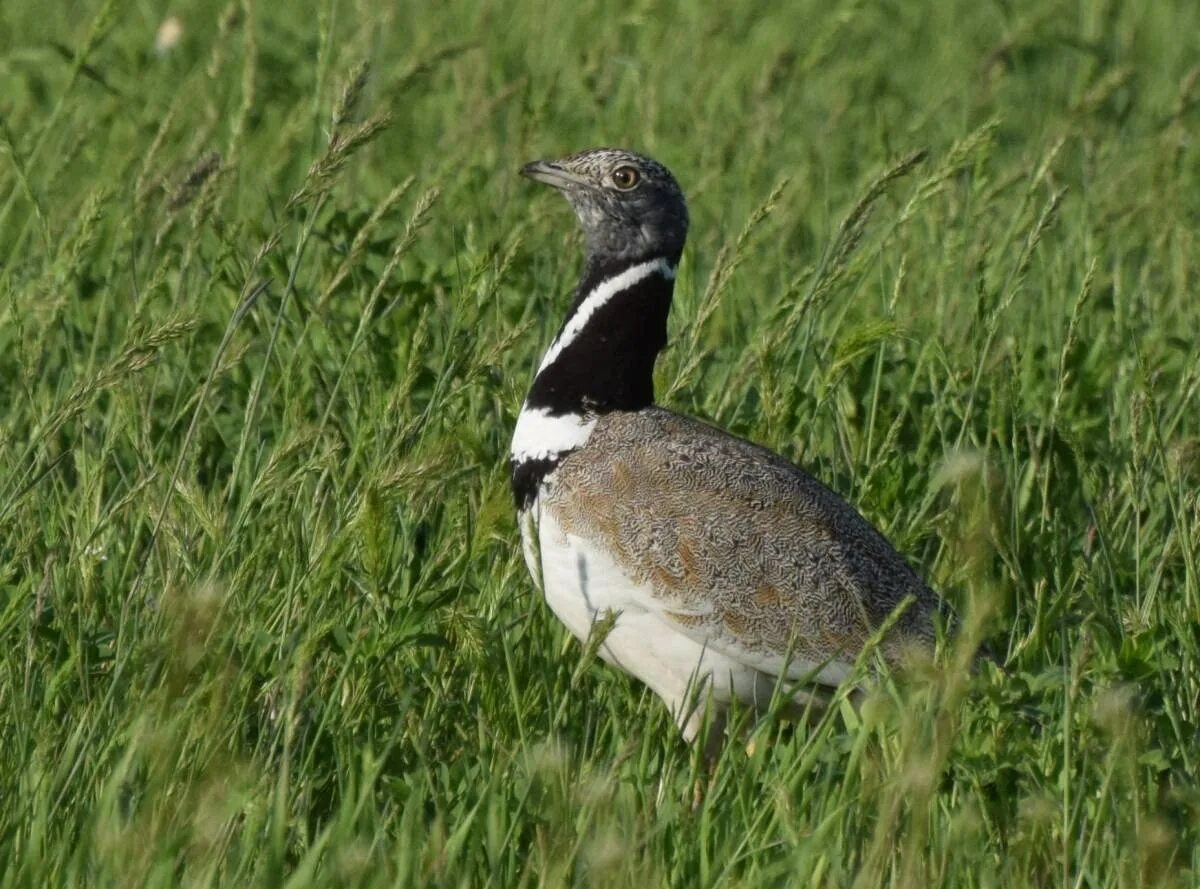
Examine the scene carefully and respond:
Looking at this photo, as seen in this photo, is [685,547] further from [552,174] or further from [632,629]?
[552,174]

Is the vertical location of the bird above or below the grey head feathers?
below

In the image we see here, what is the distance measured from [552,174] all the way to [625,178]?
0.65 ft

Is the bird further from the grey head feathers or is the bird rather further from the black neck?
the grey head feathers

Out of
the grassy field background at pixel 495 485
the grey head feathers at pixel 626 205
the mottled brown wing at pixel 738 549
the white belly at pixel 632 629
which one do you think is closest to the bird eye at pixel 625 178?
the grey head feathers at pixel 626 205

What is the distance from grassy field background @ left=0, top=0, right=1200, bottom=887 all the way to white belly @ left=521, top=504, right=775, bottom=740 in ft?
0.38

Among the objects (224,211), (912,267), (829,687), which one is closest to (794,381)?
(829,687)

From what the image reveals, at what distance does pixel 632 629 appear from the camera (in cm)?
437

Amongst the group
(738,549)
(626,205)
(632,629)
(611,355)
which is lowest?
(632,629)

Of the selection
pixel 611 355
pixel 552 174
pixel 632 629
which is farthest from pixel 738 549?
pixel 552 174

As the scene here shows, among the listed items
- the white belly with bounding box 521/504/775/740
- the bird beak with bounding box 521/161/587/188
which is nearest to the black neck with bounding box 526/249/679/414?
the bird beak with bounding box 521/161/587/188

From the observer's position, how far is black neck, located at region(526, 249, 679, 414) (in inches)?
187

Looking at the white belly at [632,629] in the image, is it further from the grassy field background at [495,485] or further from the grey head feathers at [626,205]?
the grey head feathers at [626,205]

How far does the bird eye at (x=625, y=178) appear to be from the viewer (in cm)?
489

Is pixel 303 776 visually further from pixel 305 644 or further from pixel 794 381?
pixel 794 381
